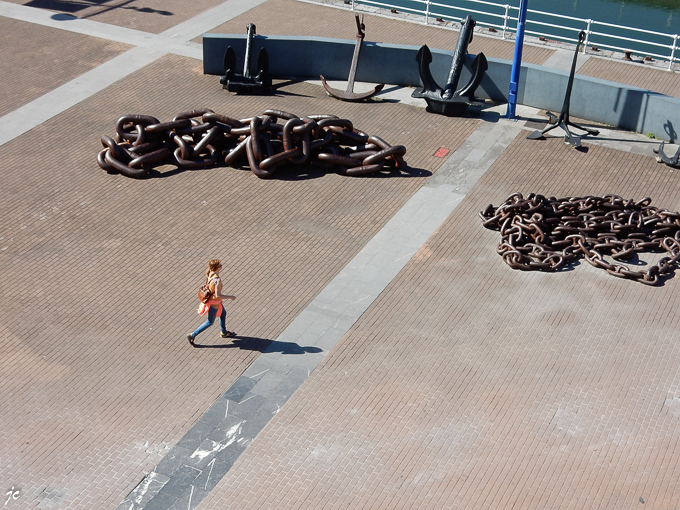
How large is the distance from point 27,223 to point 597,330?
8.51 m

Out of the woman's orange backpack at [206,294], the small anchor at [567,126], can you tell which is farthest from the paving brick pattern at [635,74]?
the woman's orange backpack at [206,294]

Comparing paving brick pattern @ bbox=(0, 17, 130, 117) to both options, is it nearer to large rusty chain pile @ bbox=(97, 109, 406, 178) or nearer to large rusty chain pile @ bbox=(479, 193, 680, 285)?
large rusty chain pile @ bbox=(97, 109, 406, 178)

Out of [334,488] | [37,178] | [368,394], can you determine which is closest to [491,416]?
[368,394]

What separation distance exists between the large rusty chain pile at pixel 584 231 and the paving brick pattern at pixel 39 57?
32.6 ft

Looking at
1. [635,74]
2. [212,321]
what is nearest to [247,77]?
[212,321]

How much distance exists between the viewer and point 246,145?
13719 mm

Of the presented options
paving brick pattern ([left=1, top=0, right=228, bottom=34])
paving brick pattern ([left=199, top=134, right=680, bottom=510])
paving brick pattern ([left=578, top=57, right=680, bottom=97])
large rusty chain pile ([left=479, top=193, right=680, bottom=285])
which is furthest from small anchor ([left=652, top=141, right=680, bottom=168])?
paving brick pattern ([left=1, top=0, right=228, bottom=34])

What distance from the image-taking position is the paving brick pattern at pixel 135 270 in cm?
869

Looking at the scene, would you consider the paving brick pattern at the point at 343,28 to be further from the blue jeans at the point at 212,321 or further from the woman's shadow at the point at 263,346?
the blue jeans at the point at 212,321

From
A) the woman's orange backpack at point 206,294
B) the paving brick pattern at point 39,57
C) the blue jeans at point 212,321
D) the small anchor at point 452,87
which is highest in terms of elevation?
the small anchor at point 452,87

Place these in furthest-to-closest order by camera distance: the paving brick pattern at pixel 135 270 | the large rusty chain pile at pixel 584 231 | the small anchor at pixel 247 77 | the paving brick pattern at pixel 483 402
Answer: the small anchor at pixel 247 77
the large rusty chain pile at pixel 584 231
the paving brick pattern at pixel 135 270
the paving brick pattern at pixel 483 402

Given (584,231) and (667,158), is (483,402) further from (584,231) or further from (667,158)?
(667,158)

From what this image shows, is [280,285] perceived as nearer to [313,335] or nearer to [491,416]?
[313,335]

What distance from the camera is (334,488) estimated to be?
804 cm
